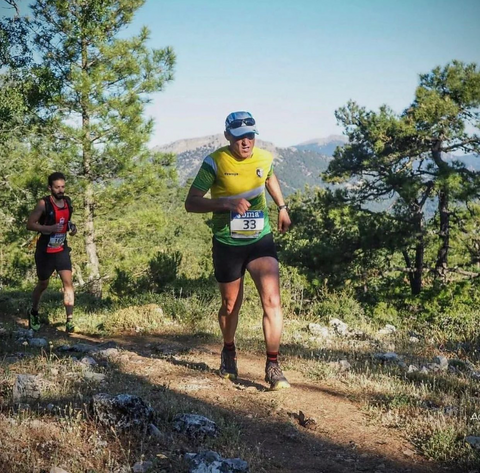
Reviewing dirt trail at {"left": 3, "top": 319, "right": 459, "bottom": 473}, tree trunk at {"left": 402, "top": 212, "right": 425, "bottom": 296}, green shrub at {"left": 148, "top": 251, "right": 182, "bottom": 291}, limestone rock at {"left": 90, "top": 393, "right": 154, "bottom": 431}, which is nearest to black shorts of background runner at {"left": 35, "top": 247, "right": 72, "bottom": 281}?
dirt trail at {"left": 3, "top": 319, "right": 459, "bottom": 473}

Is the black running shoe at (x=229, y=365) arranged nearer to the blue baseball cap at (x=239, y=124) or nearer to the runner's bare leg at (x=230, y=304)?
the runner's bare leg at (x=230, y=304)

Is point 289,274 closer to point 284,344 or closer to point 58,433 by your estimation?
point 284,344

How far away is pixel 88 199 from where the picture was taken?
1353 centimetres

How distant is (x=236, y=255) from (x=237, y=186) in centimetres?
60

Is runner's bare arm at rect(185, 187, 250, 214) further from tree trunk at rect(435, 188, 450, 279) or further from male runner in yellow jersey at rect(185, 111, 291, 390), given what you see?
tree trunk at rect(435, 188, 450, 279)

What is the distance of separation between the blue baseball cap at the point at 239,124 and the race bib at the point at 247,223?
0.67m

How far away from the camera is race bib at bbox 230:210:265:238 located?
4242 millimetres

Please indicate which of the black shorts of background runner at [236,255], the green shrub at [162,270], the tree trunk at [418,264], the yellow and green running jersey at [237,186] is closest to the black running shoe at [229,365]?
the black shorts of background runner at [236,255]

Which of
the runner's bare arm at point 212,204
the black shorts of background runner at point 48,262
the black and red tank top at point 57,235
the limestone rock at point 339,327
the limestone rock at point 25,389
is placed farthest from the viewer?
the limestone rock at point 339,327

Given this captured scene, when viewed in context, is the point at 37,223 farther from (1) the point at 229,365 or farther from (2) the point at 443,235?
(2) the point at 443,235

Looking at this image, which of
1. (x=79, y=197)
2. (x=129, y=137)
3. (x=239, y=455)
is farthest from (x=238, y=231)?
(x=79, y=197)

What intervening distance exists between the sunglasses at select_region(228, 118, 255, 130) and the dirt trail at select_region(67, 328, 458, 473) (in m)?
2.24

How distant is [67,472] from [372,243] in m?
16.4

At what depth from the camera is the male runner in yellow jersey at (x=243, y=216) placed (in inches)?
165
